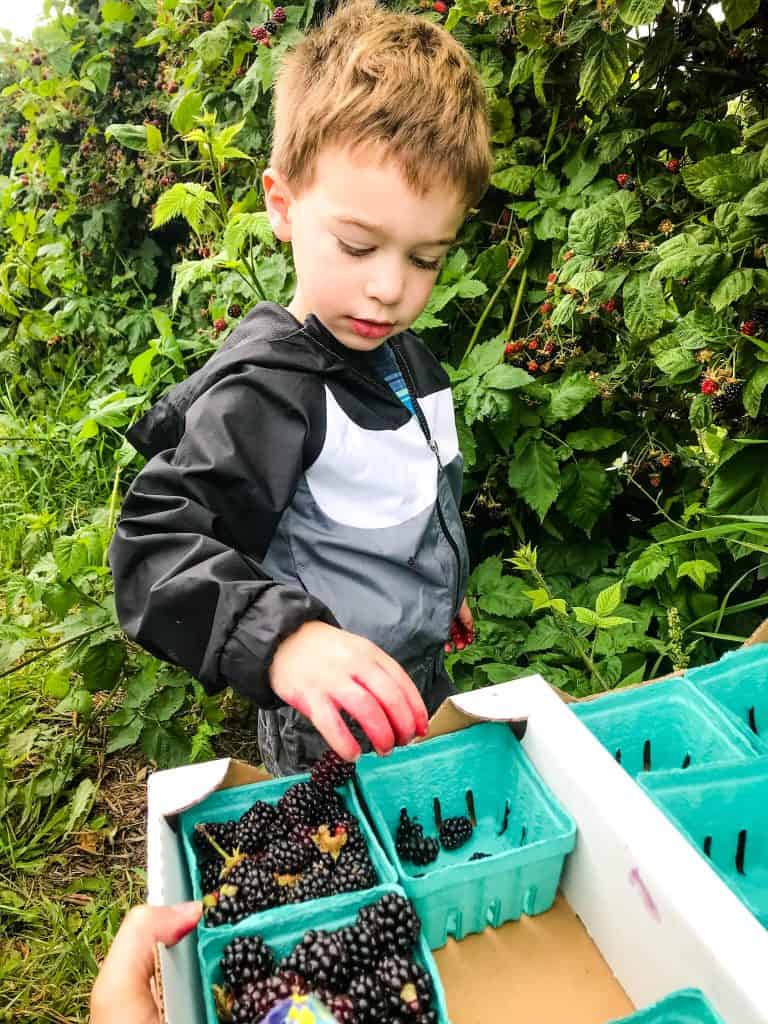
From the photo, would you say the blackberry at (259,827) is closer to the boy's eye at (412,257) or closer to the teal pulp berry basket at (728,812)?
the teal pulp berry basket at (728,812)

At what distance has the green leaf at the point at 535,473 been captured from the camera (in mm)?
2207

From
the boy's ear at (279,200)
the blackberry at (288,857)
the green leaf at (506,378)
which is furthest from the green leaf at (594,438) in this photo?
the blackberry at (288,857)

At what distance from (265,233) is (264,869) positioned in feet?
4.90

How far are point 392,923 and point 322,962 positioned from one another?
9 cm

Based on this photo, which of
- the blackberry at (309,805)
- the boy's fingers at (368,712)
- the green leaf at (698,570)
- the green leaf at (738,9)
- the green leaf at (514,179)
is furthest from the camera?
the green leaf at (514,179)

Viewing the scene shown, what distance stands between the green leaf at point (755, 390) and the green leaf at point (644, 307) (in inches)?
12.1

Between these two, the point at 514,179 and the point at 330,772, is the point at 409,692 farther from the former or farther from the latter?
the point at 514,179

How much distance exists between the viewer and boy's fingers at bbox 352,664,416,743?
0.86 meters

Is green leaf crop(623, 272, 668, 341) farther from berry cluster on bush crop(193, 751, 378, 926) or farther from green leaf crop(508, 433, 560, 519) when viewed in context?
berry cluster on bush crop(193, 751, 378, 926)

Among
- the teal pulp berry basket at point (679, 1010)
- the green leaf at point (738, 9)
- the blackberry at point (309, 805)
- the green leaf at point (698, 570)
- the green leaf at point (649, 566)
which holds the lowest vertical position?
the green leaf at point (649, 566)

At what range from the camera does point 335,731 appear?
0.85 m

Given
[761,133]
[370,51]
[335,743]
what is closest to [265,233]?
[370,51]

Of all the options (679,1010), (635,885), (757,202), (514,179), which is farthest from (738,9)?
(679,1010)

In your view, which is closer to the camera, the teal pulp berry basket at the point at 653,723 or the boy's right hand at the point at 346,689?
the boy's right hand at the point at 346,689
